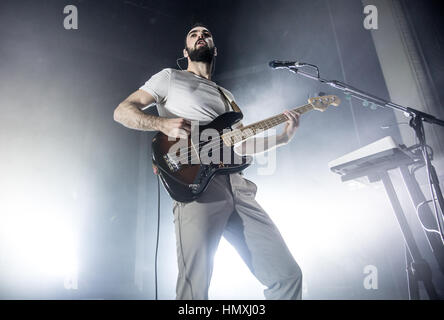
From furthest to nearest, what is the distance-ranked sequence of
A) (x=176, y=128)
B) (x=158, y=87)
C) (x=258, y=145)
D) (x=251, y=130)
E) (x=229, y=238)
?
(x=258, y=145), (x=251, y=130), (x=158, y=87), (x=229, y=238), (x=176, y=128)

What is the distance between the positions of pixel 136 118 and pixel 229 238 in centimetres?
80

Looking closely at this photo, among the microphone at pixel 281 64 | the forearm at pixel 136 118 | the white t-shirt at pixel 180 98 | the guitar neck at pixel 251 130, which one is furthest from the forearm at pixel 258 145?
the forearm at pixel 136 118

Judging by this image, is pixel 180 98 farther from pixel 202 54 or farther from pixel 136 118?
pixel 202 54

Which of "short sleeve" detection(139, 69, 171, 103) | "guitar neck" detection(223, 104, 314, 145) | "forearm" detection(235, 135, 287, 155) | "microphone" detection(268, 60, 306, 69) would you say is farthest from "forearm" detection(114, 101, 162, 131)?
"microphone" detection(268, 60, 306, 69)

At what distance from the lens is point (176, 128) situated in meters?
1.34

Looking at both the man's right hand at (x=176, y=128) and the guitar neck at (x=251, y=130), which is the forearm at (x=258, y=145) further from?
the man's right hand at (x=176, y=128)

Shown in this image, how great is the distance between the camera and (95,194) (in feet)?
11.8

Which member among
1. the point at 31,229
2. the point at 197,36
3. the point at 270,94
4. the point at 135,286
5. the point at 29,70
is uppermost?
the point at 29,70

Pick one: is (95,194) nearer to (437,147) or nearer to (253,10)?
(253,10)

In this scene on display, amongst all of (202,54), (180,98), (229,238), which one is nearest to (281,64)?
(202,54)

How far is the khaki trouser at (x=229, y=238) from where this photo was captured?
3.77 ft

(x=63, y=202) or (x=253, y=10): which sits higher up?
(x=253, y=10)
